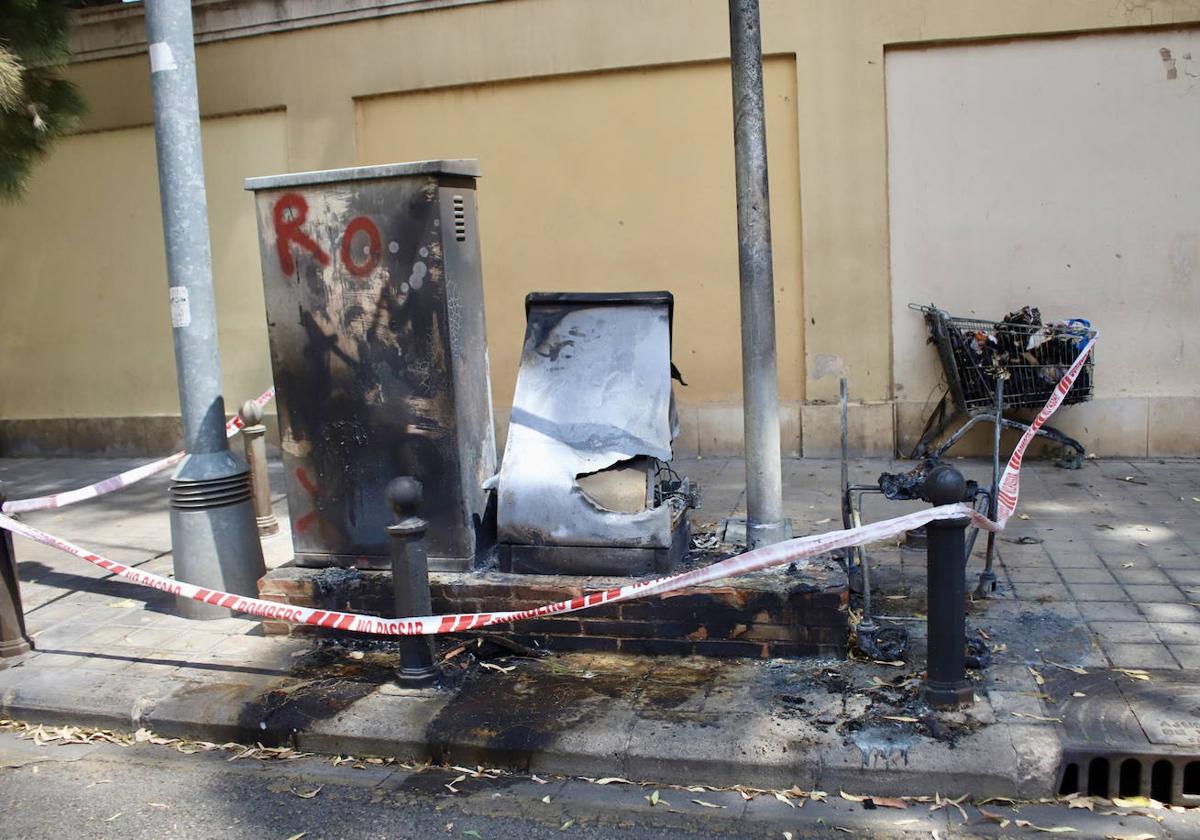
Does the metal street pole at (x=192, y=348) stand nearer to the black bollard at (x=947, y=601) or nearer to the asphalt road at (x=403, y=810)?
the asphalt road at (x=403, y=810)

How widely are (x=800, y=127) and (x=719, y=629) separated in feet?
17.3

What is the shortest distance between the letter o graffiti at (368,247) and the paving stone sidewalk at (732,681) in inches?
75.2

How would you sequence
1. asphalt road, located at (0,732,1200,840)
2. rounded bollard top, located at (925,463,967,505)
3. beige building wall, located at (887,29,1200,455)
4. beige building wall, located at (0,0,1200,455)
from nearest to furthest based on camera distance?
1. asphalt road, located at (0,732,1200,840)
2. rounded bollard top, located at (925,463,967,505)
3. beige building wall, located at (887,29,1200,455)
4. beige building wall, located at (0,0,1200,455)

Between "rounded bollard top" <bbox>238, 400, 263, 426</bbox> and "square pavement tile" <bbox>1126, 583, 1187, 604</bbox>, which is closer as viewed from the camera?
"square pavement tile" <bbox>1126, 583, 1187, 604</bbox>

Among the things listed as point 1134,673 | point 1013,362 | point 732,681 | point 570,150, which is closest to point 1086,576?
point 1134,673

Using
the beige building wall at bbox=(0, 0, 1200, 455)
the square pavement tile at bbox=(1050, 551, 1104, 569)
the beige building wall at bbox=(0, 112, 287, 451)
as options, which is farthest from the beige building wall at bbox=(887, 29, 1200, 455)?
the beige building wall at bbox=(0, 112, 287, 451)

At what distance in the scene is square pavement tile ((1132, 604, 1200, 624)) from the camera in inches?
206

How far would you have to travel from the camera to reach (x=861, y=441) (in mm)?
9086

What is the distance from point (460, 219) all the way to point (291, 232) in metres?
0.85

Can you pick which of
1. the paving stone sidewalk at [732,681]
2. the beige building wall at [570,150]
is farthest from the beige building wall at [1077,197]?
the paving stone sidewalk at [732,681]

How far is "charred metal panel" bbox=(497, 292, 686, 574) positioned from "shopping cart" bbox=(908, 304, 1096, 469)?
3.68 metres

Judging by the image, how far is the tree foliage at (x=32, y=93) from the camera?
750cm

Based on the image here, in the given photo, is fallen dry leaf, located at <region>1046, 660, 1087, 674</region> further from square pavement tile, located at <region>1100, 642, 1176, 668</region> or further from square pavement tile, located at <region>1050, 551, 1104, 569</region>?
square pavement tile, located at <region>1050, 551, 1104, 569</region>

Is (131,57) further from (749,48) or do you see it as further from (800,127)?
(749,48)
